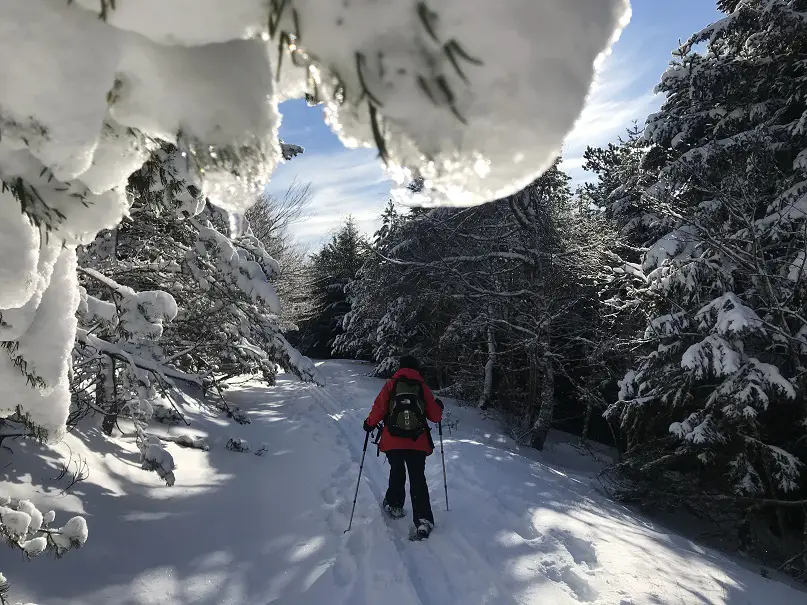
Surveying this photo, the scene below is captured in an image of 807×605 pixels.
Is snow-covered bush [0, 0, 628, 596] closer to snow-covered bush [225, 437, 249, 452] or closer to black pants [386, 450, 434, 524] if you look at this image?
black pants [386, 450, 434, 524]

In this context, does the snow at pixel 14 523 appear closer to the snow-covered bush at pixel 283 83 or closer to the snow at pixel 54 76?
the snow-covered bush at pixel 283 83

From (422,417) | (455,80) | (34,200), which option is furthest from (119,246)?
(455,80)

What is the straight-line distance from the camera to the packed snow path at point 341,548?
13.5ft

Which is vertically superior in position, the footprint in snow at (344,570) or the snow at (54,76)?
the snow at (54,76)

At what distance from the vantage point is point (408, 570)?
4.54 m

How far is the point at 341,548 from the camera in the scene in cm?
506

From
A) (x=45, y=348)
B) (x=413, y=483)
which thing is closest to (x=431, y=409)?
(x=413, y=483)

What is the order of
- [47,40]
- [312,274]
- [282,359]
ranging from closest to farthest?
[47,40], [282,359], [312,274]

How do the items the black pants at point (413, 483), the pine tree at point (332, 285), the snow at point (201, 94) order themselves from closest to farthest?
the snow at point (201, 94)
the black pants at point (413, 483)
the pine tree at point (332, 285)

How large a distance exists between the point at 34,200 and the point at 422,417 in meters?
4.84

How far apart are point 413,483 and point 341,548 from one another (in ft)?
3.27

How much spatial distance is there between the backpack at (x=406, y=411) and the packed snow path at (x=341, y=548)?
1099mm

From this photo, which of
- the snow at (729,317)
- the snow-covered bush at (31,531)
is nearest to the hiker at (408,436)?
the snow-covered bush at (31,531)

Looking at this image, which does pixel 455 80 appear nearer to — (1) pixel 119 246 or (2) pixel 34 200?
(2) pixel 34 200
